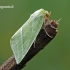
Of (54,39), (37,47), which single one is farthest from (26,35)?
(54,39)

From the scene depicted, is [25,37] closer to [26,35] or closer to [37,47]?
[26,35]

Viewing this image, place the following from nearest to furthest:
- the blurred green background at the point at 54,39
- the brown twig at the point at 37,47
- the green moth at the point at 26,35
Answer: the brown twig at the point at 37,47 → the green moth at the point at 26,35 → the blurred green background at the point at 54,39

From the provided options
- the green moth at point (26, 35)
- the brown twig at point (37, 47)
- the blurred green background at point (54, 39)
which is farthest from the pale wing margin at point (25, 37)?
the blurred green background at point (54, 39)

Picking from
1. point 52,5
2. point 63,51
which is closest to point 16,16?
point 52,5

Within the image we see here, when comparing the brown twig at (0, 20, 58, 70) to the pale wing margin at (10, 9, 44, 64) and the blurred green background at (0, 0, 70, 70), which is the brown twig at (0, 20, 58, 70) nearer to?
the pale wing margin at (10, 9, 44, 64)

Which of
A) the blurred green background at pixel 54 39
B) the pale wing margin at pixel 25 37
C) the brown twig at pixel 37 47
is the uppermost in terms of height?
the brown twig at pixel 37 47

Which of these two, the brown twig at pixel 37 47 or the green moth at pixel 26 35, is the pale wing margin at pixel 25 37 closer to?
the green moth at pixel 26 35

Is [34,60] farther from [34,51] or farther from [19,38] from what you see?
[34,51]
